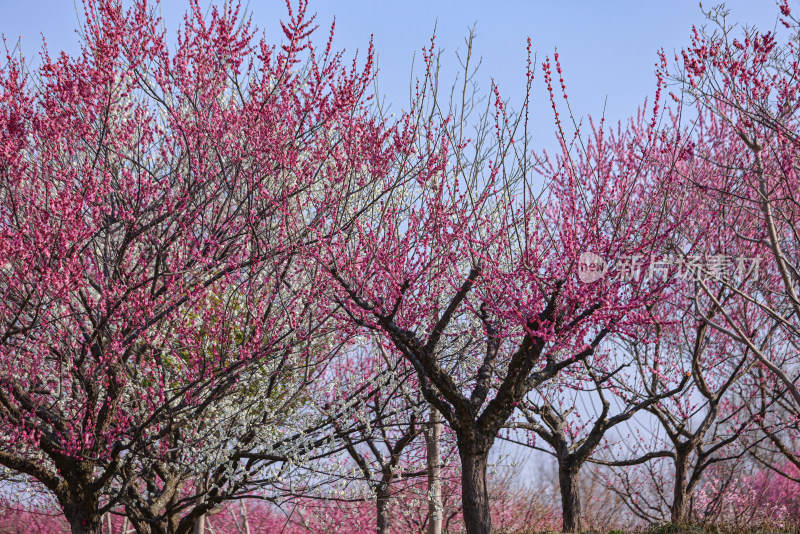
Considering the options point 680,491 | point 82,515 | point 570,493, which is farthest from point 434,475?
point 680,491

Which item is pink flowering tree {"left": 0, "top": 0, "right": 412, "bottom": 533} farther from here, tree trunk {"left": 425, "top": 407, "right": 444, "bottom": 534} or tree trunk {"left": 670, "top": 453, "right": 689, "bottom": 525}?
tree trunk {"left": 670, "top": 453, "right": 689, "bottom": 525}

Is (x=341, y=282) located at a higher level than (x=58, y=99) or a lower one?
lower

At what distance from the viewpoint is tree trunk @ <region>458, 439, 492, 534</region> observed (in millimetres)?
7285

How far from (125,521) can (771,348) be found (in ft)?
46.3

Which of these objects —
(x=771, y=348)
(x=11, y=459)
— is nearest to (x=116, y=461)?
(x=11, y=459)

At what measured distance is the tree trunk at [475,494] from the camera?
7.29 metres

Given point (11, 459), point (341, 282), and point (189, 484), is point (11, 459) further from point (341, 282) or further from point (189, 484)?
point (189, 484)

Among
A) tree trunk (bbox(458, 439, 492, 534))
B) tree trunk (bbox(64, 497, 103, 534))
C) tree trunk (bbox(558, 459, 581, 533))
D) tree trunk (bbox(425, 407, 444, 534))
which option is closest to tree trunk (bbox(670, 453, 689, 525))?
tree trunk (bbox(558, 459, 581, 533))

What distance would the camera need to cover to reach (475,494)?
7.33 meters

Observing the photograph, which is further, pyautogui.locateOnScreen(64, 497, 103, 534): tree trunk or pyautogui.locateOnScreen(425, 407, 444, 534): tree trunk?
pyautogui.locateOnScreen(425, 407, 444, 534): tree trunk

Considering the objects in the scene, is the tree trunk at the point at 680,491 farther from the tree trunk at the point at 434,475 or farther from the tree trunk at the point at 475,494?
the tree trunk at the point at 475,494

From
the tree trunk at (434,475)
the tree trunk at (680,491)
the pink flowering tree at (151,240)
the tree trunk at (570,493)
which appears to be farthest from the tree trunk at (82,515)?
the tree trunk at (680,491)

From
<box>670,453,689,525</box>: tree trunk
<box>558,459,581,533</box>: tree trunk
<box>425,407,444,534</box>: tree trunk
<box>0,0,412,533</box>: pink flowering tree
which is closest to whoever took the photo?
<box>0,0,412,533</box>: pink flowering tree

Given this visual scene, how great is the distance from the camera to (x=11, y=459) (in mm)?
7059
